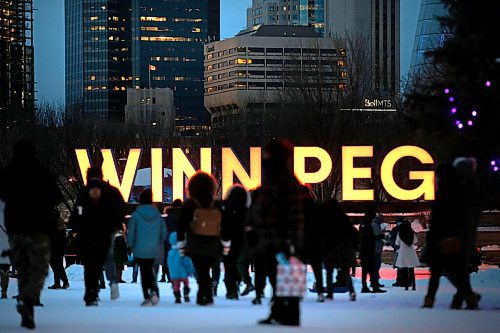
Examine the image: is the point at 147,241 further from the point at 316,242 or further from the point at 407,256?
the point at 407,256

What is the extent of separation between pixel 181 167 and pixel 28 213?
85.5ft

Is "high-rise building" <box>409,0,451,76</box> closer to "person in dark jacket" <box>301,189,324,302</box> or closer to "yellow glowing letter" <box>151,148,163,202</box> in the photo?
"yellow glowing letter" <box>151,148,163,202</box>

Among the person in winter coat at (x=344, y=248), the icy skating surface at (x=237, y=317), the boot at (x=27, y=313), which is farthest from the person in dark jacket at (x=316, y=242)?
the boot at (x=27, y=313)

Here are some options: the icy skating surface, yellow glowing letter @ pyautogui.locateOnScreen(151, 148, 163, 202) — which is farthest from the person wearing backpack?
yellow glowing letter @ pyautogui.locateOnScreen(151, 148, 163, 202)

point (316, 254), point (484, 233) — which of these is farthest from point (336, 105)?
point (316, 254)

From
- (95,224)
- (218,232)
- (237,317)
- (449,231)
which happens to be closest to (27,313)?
(237,317)

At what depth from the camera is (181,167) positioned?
3809 centimetres

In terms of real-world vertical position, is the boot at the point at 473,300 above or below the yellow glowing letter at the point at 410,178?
below

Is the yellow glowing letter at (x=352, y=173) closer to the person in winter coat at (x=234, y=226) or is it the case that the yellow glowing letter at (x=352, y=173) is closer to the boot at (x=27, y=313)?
the person in winter coat at (x=234, y=226)

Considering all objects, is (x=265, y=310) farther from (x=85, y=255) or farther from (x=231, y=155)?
(x=231, y=155)

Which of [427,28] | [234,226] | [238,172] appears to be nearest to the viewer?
[234,226]

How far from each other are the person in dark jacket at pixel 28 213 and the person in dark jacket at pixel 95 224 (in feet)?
9.25

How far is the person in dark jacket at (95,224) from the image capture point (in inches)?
591

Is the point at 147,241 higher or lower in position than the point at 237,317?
higher
